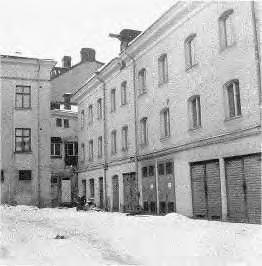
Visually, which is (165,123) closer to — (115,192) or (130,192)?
(130,192)

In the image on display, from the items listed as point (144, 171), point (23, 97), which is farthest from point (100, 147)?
point (144, 171)

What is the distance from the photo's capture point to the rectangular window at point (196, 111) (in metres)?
17.2

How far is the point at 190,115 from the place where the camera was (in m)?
17.6

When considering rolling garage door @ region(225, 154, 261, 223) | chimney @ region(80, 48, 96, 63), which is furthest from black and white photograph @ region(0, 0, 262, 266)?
chimney @ region(80, 48, 96, 63)

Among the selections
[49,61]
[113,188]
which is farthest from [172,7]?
[49,61]

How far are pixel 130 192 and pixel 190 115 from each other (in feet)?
24.5

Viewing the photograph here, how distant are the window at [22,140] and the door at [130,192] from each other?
28.2ft

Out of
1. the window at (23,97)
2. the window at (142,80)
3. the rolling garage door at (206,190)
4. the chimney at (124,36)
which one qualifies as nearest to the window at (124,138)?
the window at (142,80)

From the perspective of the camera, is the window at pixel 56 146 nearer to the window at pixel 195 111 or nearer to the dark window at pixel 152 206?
the dark window at pixel 152 206

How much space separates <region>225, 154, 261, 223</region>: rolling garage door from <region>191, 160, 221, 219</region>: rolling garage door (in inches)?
28.2

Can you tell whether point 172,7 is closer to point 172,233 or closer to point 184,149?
point 184,149

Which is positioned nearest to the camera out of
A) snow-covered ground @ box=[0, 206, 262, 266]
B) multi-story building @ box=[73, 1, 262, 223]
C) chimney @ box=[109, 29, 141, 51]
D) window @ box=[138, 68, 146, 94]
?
snow-covered ground @ box=[0, 206, 262, 266]

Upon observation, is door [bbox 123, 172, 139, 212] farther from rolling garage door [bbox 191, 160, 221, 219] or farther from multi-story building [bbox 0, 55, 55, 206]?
multi-story building [bbox 0, 55, 55, 206]

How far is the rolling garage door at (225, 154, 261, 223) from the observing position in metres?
13.7
